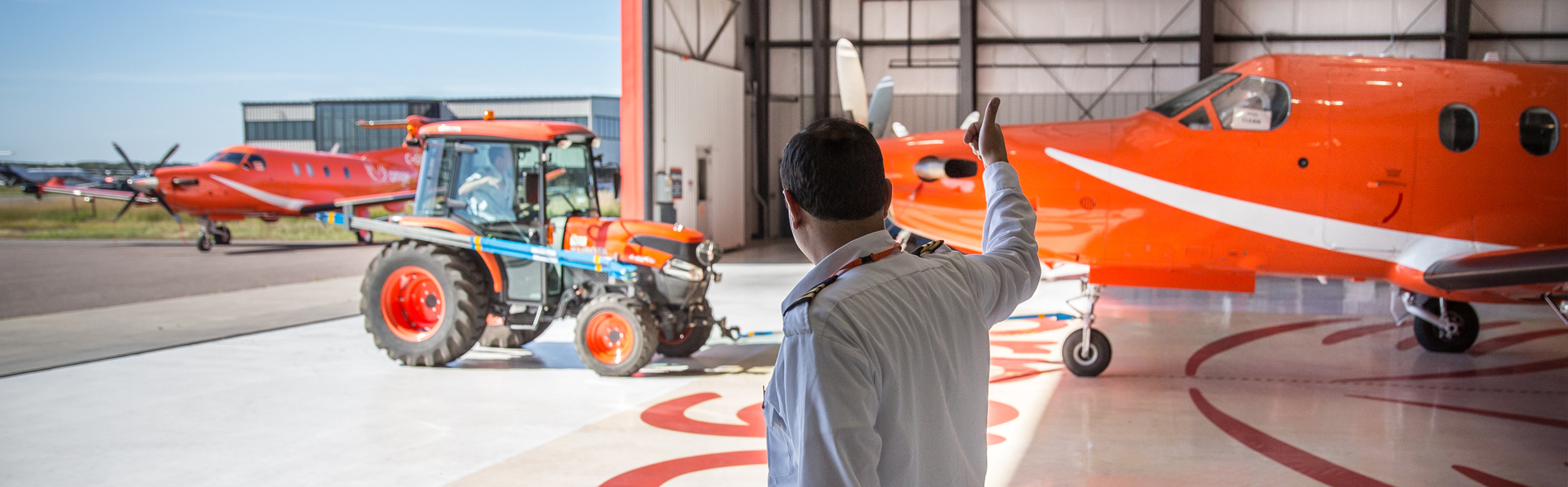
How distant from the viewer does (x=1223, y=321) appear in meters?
9.09

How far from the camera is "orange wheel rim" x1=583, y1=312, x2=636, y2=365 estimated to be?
605 cm

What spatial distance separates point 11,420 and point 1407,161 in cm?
865

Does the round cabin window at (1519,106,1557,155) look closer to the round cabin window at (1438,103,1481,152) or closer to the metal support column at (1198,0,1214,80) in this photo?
the round cabin window at (1438,103,1481,152)

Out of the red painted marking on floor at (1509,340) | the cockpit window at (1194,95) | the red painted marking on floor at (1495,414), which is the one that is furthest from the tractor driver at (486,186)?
the red painted marking on floor at (1509,340)

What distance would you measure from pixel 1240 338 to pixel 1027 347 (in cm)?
216

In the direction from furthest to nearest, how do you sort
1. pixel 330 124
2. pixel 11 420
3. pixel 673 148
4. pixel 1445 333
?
1. pixel 330 124
2. pixel 673 148
3. pixel 1445 333
4. pixel 11 420

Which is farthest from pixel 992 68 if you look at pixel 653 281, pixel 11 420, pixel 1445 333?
pixel 11 420

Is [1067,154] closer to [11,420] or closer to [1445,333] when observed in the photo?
[1445,333]

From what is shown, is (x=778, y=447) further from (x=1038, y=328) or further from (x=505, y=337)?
(x=1038, y=328)

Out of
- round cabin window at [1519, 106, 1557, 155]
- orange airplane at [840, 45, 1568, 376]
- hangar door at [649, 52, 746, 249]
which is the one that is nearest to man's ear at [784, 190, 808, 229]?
orange airplane at [840, 45, 1568, 376]

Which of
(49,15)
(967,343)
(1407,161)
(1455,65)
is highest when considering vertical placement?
(49,15)

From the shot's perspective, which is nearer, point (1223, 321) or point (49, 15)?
point (1223, 321)

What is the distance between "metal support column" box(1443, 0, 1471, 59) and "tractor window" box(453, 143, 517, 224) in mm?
17593

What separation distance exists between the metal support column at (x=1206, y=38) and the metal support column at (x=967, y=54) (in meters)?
4.38
